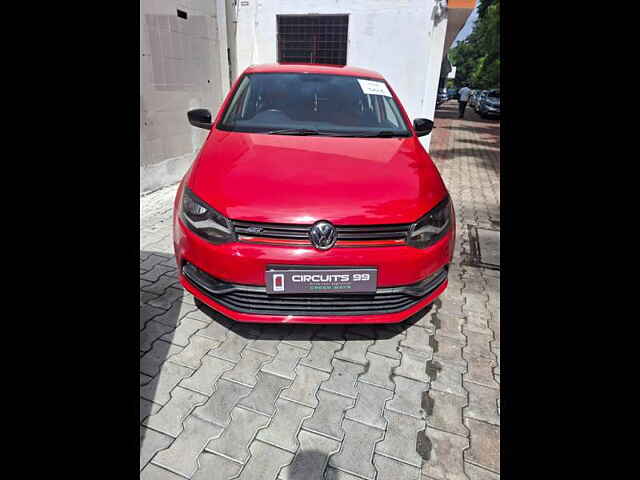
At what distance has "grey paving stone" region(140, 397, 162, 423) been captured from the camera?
1.71 m

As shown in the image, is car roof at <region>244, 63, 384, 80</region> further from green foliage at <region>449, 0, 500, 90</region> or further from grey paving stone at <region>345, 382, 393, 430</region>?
green foliage at <region>449, 0, 500, 90</region>

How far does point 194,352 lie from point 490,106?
1974 centimetres

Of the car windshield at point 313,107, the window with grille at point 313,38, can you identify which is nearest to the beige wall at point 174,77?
the car windshield at point 313,107

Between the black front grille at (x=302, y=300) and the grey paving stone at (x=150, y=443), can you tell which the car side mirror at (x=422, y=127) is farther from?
the grey paving stone at (x=150, y=443)

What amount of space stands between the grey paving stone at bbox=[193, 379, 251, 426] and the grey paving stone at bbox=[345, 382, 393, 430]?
0.55 meters

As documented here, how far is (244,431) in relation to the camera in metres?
1.65

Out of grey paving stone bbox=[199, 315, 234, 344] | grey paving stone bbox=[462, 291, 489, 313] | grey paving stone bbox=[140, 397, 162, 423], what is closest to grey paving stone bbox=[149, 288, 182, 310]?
grey paving stone bbox=[199, 315, 234, 344]

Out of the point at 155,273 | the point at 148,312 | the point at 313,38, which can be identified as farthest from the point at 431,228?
the point at 313,38

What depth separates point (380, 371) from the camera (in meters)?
2.05

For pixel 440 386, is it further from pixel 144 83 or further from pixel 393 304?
pixel 144 83

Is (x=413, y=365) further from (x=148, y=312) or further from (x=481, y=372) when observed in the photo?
(x=148, y=312)

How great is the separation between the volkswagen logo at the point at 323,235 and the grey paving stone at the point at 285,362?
0.73m
